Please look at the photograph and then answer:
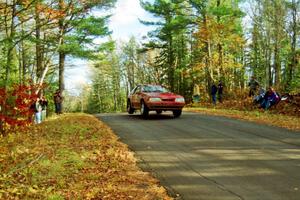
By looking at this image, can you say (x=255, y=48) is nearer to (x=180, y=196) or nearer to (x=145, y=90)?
(x=145, y=90)

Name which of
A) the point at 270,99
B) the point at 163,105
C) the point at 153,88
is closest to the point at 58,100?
the point at 153,88

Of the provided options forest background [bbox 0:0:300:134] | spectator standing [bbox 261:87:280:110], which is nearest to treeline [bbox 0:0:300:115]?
forest background [bbox 0:0:300:134]

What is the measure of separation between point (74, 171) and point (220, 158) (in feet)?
11.3

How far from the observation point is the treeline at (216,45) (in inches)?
1257

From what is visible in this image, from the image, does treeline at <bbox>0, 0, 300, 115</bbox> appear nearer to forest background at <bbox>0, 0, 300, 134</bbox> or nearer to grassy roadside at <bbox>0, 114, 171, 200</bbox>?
forest background at <bbox>0, 0, 300, 134</bbox>

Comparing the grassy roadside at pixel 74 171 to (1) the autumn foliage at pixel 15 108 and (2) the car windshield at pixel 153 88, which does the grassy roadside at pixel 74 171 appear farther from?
(2) the car windshield at pixel 153 88

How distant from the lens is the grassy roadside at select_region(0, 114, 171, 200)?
728 cm

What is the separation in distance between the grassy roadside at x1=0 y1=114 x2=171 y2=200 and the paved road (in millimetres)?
511

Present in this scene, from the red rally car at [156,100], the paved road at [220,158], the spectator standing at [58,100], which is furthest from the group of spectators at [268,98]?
the spectator standing at [58,100]

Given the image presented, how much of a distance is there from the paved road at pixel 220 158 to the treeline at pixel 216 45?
50.1 feet

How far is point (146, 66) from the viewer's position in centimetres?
7000

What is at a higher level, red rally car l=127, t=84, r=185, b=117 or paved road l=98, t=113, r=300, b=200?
red rally car l=127, t=84, r=185, b=117

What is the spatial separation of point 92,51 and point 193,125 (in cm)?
1646

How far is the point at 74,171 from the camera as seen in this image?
8805mm
